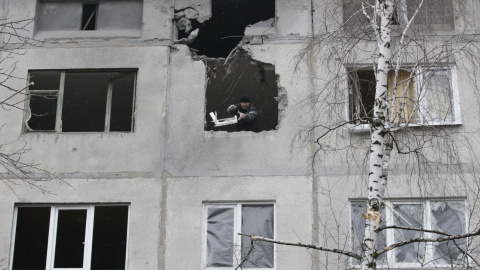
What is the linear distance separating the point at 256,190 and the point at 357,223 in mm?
1850

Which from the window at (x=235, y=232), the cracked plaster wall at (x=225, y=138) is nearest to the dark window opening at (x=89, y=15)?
the cracked plaster wall at (x=225, y=138)

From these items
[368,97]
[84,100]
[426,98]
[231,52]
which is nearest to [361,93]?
[368,97]

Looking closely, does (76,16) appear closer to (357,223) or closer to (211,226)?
(211,226)

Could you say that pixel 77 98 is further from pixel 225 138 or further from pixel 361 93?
pixel 361 93

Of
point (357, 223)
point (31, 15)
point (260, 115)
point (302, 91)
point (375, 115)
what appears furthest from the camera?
point (260, 115)

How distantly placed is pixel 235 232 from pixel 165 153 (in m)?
1.95

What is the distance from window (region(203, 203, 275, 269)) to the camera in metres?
12.4

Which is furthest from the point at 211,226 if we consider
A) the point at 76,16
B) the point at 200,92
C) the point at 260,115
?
the point at 260,115

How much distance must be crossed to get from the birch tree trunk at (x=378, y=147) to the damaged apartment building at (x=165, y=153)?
1637 mm

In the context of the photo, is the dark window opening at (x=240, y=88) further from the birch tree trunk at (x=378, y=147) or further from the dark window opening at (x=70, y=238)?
the birch tree trunk at (x=378, y=147)

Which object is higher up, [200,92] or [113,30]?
[113,30]

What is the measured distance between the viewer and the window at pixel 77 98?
1386 centimetres

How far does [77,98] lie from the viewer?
14.1 metres

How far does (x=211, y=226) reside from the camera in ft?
41.6
